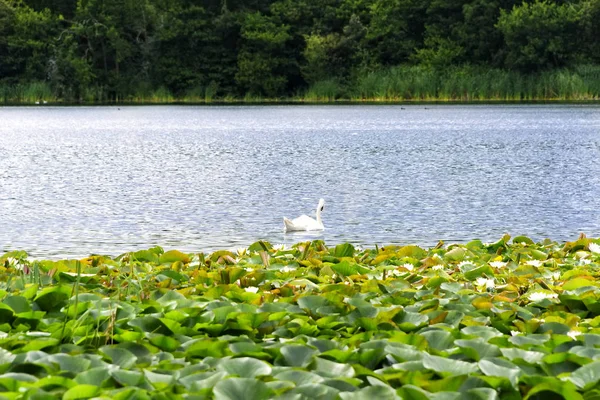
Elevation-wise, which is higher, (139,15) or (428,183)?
(139,15)

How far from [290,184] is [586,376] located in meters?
14.5

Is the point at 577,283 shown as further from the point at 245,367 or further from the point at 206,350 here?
the point at 245,367

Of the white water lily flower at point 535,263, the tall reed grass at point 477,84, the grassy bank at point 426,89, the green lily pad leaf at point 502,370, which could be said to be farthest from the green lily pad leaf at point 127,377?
the tall reed grass at point 477,84

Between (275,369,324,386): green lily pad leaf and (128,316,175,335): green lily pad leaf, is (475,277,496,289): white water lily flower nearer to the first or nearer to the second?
(128,316,175,335): green lily pad leaf

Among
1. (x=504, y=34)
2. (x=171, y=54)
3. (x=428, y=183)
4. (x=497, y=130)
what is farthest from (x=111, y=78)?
(x=428, y=183)

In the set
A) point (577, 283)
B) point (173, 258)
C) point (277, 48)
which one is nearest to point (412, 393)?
point (577, 283)

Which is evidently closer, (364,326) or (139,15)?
(364,326)

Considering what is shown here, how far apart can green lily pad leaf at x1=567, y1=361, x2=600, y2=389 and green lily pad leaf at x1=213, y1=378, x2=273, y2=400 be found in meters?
1.12

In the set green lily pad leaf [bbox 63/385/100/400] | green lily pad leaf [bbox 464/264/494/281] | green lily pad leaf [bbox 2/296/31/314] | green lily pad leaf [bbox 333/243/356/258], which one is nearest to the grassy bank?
green lily pad leaf [bbox 333/243/356/258]

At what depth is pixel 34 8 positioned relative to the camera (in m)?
72.9

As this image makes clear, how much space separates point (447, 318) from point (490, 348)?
682 mm

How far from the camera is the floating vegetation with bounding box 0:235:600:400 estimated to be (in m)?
3.36

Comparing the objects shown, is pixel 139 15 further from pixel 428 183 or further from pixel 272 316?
pixel 272 316

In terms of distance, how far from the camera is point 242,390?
318 cm
